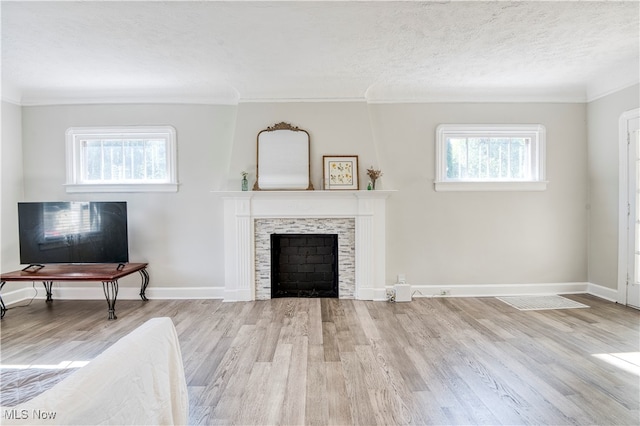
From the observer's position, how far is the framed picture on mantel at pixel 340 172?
400 centimetres

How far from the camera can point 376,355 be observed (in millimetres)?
2500

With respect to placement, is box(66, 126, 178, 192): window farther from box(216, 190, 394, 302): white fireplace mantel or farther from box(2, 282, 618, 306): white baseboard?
box(2, 282, 618, 306): white baseboard

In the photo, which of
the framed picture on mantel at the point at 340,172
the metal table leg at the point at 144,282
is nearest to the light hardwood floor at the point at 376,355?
the metal table leg at the point at 144,282

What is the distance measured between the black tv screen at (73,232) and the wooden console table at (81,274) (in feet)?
0.34

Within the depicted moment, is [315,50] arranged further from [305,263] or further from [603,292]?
[603,292]

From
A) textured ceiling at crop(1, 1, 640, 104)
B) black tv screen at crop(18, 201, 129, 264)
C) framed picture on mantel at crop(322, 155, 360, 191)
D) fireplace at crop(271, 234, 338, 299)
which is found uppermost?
textured ceiling at crop(1, 1, 640, 104)

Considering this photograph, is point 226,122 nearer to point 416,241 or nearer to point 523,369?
point 416,241

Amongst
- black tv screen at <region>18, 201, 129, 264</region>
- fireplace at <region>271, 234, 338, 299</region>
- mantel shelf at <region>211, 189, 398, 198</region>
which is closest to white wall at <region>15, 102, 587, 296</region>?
mantel shelf at <region>211, 189, 398, 198</region>

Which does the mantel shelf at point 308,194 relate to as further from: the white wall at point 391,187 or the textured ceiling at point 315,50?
the textured ceiling at point 315,50

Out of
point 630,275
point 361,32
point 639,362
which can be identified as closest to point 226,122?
point 361,32

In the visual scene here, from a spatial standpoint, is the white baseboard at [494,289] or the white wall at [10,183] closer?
the white wall at [10,183]

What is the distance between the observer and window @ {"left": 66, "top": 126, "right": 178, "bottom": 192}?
4051 mm

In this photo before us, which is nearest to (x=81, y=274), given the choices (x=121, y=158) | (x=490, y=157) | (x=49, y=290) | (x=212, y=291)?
(x=49, y=290)

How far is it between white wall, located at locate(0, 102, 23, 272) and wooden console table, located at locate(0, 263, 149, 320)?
0.48 m
